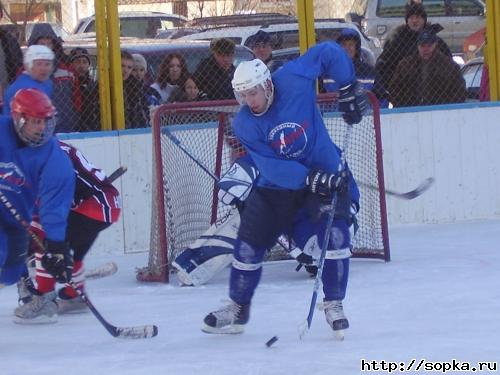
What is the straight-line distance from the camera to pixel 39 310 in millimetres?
5484

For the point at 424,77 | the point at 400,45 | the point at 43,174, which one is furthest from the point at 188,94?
the point at 43,174

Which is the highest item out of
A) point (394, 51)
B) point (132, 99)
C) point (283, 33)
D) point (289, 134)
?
point (283, 33)

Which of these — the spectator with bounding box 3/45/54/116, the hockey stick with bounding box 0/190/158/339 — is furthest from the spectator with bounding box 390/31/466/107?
the hockey stick with bounding box 0/190/158/339

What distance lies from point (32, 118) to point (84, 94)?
2718mm

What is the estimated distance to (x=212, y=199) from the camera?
6.75 meters

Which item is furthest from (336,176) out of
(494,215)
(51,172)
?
(494,215)

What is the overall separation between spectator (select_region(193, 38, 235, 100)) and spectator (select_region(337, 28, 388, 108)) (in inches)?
29.8

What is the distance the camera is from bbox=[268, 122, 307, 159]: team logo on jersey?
15.9 feet

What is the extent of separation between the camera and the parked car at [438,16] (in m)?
9.88

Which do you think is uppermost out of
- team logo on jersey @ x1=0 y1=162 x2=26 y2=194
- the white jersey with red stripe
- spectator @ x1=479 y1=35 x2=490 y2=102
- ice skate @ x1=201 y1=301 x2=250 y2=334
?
spectator @ x1=479 y1=35 x2=490 y2=102

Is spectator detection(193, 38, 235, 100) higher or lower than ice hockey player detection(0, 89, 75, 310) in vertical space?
higher

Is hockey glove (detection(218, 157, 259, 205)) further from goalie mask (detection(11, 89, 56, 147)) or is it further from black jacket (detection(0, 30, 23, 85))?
black jacket (detection(0, 30, 23, 85))

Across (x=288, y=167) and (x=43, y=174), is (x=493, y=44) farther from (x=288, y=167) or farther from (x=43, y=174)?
(x=43, y=174)

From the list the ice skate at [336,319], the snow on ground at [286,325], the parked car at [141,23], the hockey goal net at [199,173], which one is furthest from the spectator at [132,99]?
the ice skate at [336,319]
